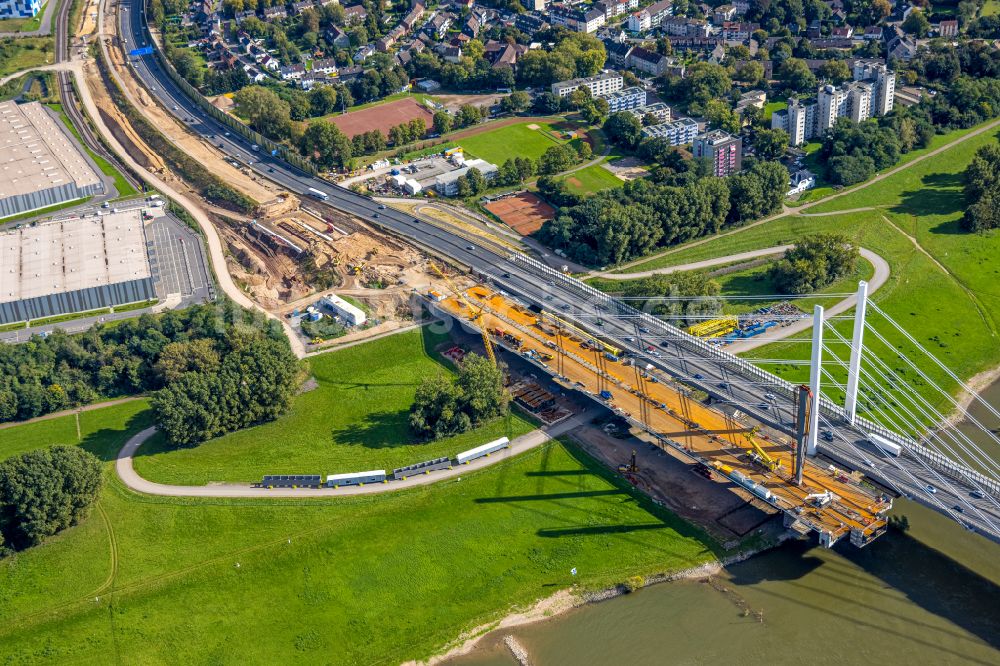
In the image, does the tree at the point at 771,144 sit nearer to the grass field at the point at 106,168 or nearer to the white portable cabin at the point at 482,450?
the white portable cabin at the point at 482,450

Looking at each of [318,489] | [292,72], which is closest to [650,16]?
[292,72]

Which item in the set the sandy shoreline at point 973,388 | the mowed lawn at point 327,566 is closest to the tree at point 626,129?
the sandy shoreline at point 973,388

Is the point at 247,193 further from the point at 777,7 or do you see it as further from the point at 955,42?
the point at 955,42

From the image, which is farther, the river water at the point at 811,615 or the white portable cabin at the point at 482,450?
the white portable cabin at the point at 482,450

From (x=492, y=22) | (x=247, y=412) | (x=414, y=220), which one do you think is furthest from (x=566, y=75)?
(x=247, y=412)

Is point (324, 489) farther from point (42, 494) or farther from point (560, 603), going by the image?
point (560, 603)

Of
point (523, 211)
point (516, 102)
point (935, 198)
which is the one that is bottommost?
point (935, 198)
